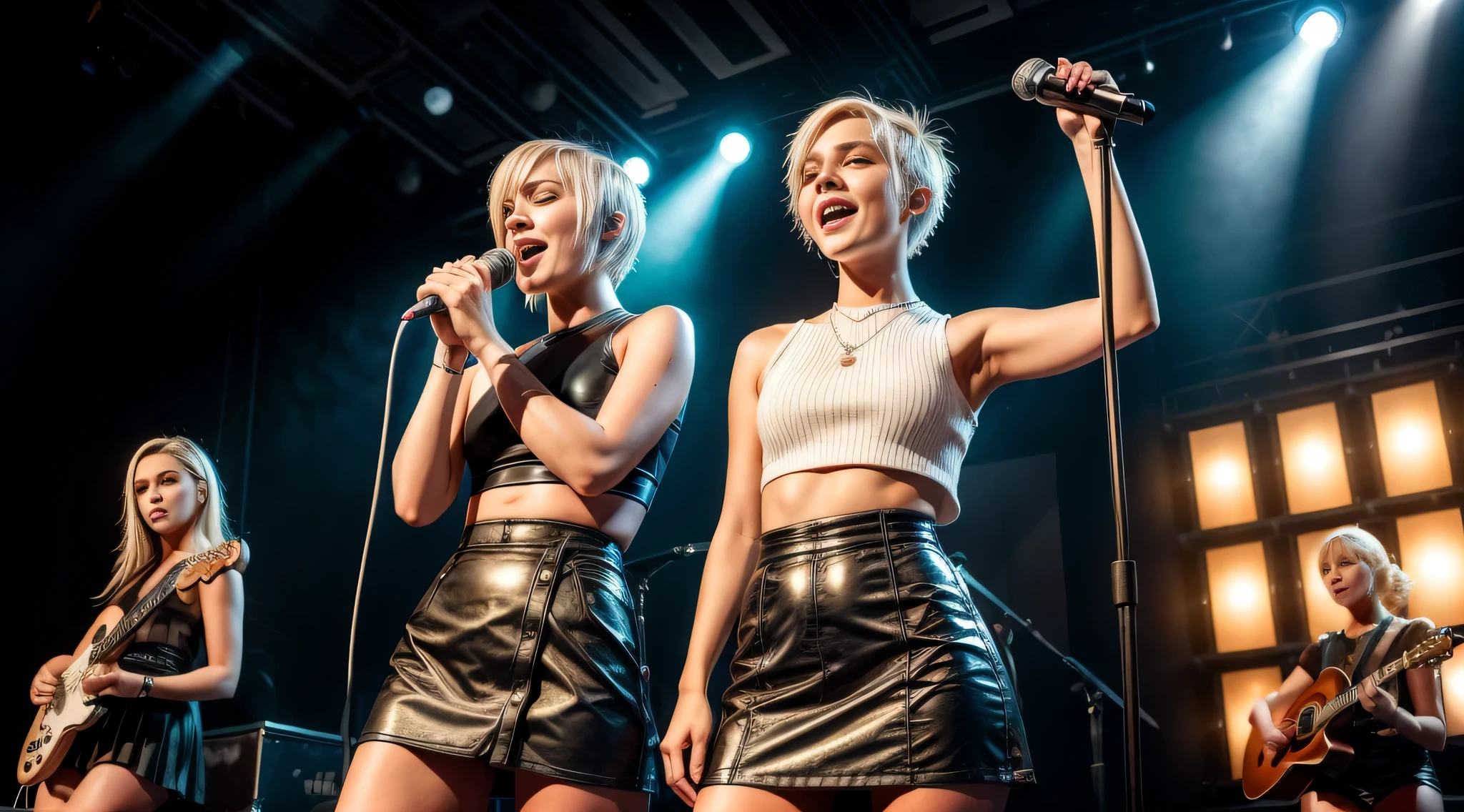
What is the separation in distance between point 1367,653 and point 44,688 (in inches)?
180

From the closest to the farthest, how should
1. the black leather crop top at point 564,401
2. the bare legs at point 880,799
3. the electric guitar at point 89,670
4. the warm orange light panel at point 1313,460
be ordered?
the bare legs at point 880,799, the black leather crop top at point 564,401, the electric guitar at point 89,670, the warm orange light panel at point 1313,460

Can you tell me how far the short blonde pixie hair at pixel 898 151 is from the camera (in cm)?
193

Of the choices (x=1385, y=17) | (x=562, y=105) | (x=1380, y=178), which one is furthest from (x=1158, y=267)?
(x=562, y=105)

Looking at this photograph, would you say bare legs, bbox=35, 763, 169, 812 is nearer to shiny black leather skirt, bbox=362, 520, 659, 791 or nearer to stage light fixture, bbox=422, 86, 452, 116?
shiny black leather skirt, bbox=362, 520, 659, 791

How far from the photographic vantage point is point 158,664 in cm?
345

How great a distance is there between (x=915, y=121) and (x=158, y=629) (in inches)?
116

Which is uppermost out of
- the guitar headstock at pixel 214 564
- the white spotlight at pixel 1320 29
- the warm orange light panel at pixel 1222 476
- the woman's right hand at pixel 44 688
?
the white spotlight at pixel 1320 29

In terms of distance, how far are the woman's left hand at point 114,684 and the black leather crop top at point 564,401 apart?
1.99 meters

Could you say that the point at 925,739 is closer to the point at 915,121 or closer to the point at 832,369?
the point at 832,369

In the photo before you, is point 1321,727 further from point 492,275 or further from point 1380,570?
point 492,275

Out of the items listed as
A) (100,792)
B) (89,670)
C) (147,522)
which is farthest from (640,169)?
(100,792)

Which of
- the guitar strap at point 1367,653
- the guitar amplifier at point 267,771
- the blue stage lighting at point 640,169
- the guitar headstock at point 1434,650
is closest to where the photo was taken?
the guitar headstock at point 1434,650

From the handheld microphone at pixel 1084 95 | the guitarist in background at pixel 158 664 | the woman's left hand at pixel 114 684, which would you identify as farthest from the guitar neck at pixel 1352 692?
the woman's left hand at pixel 114 684

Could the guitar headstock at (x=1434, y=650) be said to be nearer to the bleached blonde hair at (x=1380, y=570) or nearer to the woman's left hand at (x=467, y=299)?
the bleached blonde hair at (x=1380, y=570)
